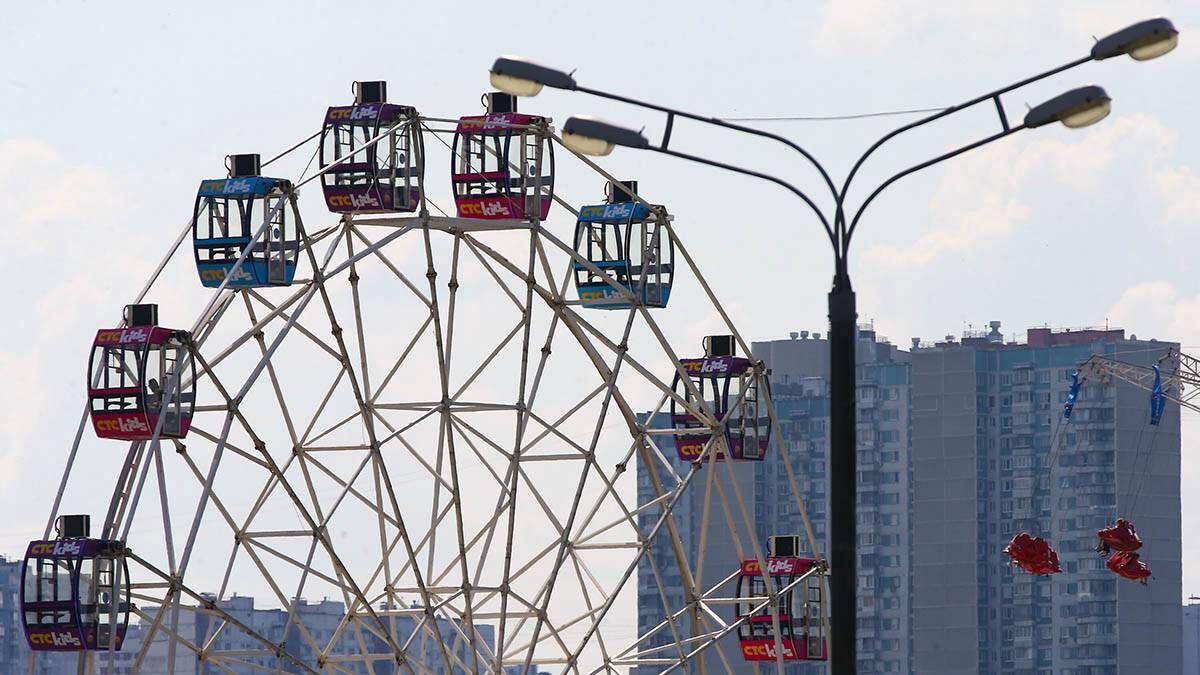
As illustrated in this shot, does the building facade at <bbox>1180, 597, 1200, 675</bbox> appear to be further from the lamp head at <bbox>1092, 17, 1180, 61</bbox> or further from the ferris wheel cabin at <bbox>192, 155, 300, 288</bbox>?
the lamp head at <bbox>1092, 17, 1180, 61</bbox>

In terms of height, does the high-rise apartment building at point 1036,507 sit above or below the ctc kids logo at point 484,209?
below

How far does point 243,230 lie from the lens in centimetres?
6144

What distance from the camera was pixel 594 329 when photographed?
65.3 metres

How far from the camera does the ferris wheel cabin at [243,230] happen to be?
61188 mm

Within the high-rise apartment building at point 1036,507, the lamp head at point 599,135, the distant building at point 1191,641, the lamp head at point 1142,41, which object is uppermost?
the lamp head at point 1142,41

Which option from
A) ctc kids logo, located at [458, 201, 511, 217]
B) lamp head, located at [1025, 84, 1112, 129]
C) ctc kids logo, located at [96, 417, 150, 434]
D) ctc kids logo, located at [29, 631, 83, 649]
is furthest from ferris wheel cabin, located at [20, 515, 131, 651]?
lamp head, located at [1025, 84, 1112, 129]

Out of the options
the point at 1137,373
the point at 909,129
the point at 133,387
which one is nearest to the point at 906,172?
the point at 909,129

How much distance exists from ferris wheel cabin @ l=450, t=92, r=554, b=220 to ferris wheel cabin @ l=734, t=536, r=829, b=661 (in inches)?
409

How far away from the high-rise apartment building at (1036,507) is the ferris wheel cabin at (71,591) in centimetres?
10304

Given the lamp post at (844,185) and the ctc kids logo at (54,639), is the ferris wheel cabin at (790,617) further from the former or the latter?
the lamp post at (844,185)

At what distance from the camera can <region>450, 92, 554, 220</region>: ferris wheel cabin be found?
62219 millimetres

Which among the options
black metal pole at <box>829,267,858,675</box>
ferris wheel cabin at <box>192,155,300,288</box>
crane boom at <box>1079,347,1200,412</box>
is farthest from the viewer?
crane boom at <box>1079,347,1200,412</box>

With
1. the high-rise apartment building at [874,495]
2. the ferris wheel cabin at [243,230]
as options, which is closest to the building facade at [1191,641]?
the high-rise apartment building at [874,495]

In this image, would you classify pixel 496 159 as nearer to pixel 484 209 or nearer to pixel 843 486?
pixel 484 209
